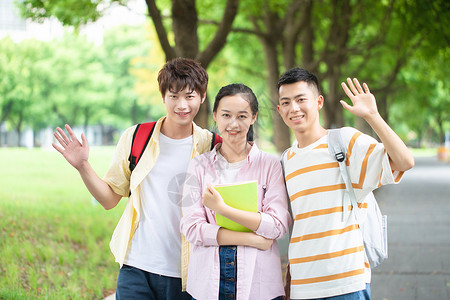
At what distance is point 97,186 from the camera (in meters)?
2.88

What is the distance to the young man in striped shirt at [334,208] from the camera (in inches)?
99.0

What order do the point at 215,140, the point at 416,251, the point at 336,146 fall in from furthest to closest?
the point at 416,251, the point at 215,140, the point at 336,146

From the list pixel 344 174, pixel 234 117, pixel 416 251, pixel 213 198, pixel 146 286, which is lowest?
pixel 416 251

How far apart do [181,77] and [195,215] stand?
735 millimetres

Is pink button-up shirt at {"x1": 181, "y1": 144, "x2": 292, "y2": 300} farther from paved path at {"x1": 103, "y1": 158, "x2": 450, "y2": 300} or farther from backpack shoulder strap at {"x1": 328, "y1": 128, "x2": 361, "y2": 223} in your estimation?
paved path at {"x1": 103, "y1": 158, "x2": 450, "y2": 300}

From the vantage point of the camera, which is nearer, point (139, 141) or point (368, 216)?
point (368, 216)

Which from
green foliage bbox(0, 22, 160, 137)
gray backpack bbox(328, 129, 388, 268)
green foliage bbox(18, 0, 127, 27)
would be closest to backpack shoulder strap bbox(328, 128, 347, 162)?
gray backpack bbox(328, 129, 388, 268)

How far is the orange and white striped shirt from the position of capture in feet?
8.32

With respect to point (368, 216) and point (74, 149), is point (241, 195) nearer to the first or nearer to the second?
point (368, 216)

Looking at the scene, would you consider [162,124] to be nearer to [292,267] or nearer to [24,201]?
[292,267]

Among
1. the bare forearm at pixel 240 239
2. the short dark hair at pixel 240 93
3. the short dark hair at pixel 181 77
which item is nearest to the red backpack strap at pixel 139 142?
the short dark hair at pixel 181 77

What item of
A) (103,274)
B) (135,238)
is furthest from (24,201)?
(135,238)

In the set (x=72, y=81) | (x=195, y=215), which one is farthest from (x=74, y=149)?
(x=72, y=81)

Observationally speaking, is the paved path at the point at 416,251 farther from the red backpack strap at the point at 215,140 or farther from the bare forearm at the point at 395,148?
the bare forearm at the point at 395,148
